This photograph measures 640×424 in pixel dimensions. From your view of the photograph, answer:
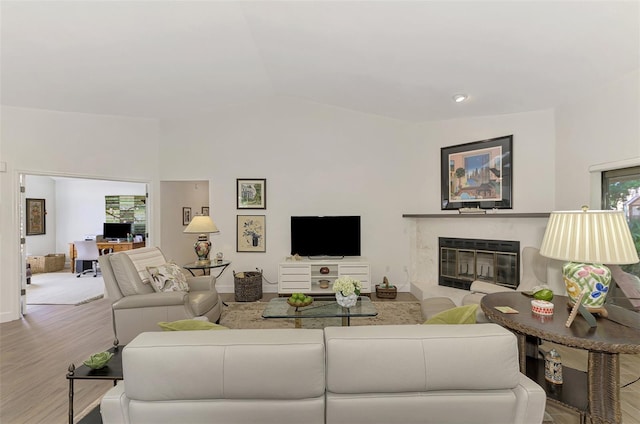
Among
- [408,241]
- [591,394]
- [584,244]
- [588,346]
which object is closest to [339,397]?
[588,346]

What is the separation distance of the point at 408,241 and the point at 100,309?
497 centimetres

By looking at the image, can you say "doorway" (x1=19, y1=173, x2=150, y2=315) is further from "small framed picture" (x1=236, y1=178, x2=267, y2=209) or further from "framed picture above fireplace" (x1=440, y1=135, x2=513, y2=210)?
"framed picture above fireplace" (x1=440, y1=135, x2=513, y2=210)

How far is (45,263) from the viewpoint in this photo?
287 inches

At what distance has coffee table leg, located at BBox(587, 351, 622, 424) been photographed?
168 centimetres

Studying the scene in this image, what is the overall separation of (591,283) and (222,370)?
7.25 feet

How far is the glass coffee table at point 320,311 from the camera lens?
303cm

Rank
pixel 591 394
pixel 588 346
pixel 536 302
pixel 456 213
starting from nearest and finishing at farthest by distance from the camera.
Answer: pixel 588 346 < pixel 591 394 < pixel 536 302 < pixel 456 213

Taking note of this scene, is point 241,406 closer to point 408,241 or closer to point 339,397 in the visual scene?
point 339,397

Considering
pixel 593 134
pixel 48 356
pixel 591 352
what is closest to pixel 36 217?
pixel 48 356

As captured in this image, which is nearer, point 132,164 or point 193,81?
point 193,81

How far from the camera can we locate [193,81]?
454 cm

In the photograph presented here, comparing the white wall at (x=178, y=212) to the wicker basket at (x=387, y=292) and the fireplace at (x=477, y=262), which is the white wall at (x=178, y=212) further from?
the fireplace at (x=477, y=262)

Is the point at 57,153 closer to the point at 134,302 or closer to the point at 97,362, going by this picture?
the point at 134,302

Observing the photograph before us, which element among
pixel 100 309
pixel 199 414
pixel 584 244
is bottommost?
pixel 100 309
